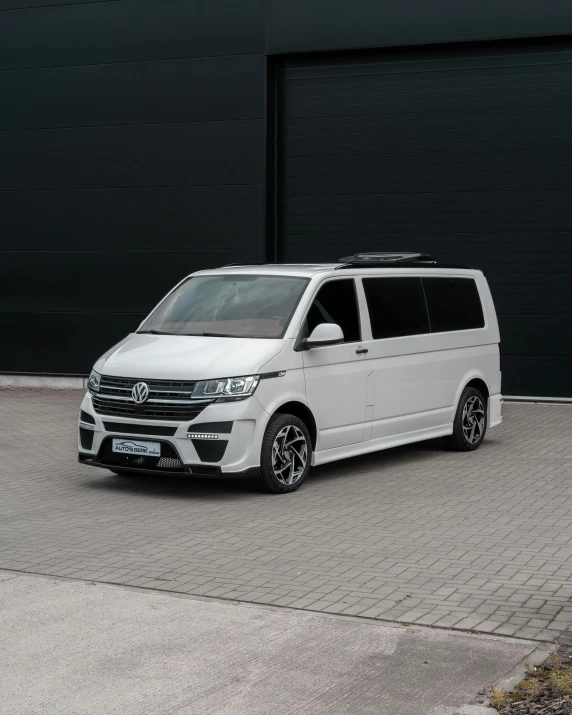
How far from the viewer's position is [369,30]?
57.7ft

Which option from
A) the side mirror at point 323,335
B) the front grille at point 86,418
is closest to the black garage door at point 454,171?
the side mirror at point 323,335

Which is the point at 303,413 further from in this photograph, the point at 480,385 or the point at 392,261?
the point at 480,385

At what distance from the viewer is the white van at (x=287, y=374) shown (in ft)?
32.9

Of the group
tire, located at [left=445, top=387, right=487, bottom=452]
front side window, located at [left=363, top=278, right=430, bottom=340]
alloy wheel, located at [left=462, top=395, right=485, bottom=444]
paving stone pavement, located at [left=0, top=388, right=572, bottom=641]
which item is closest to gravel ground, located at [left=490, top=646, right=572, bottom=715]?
paving stone pavement, located at [left=0, top=388, right=572, bottom=641]

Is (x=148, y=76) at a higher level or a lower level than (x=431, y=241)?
higher

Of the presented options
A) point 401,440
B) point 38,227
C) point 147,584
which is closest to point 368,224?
point 38,227

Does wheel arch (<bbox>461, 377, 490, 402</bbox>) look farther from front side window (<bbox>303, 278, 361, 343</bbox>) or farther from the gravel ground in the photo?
the gravel ground

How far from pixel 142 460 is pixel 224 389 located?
0.94 meters

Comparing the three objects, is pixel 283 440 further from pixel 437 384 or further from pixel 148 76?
pixel 148 76

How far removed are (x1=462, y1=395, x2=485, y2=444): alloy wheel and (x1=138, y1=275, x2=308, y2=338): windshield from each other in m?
2.73

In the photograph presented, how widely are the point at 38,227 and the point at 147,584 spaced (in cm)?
1310

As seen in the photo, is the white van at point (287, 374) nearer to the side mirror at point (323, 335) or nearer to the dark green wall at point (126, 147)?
the side mirror at point (323, 335)

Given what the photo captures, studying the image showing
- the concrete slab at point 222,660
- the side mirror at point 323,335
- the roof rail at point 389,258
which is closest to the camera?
the concrete slab at point 222,660

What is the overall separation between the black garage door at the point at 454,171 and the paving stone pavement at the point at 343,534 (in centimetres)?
457
